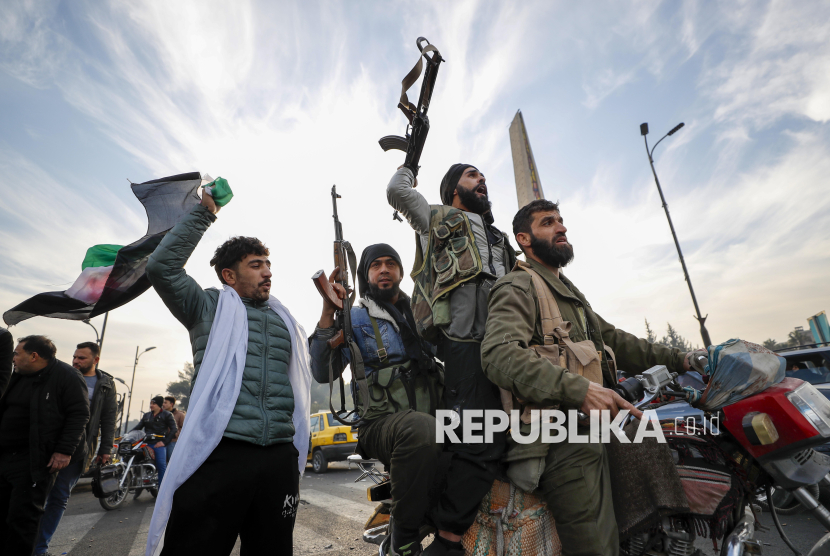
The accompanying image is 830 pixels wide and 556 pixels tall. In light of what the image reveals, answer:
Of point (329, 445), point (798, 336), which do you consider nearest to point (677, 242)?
point (329, 445)

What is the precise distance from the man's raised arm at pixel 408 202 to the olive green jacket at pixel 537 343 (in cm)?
66

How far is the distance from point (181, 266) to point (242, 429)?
2.93ft

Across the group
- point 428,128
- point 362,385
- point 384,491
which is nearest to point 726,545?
point 384,491

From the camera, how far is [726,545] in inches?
66.5

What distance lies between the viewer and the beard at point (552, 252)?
220 centimetres

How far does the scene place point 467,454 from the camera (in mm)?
1812

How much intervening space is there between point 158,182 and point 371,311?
173 cm

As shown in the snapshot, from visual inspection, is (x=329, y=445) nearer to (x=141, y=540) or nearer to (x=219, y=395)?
(x=141, y=540)

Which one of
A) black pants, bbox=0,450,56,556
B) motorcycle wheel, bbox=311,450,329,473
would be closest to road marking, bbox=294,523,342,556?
black pants, bbox=0,450,56,556

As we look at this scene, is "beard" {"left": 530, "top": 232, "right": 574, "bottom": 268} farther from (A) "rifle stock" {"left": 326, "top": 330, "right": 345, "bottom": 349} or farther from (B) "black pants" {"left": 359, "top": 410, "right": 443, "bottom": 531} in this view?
(A) "rifle stock" {"left": 326, "top": 330, "right": 345, "bottom": 349}

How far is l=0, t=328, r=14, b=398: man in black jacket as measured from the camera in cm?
327

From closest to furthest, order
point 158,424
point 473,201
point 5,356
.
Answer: point 473,201 → point 5,356 → point 158,424

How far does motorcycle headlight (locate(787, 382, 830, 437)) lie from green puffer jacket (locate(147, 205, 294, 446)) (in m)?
2.19

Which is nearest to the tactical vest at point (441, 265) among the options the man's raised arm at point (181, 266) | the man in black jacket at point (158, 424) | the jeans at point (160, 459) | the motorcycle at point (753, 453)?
the motorcycle at point (753, 453)
